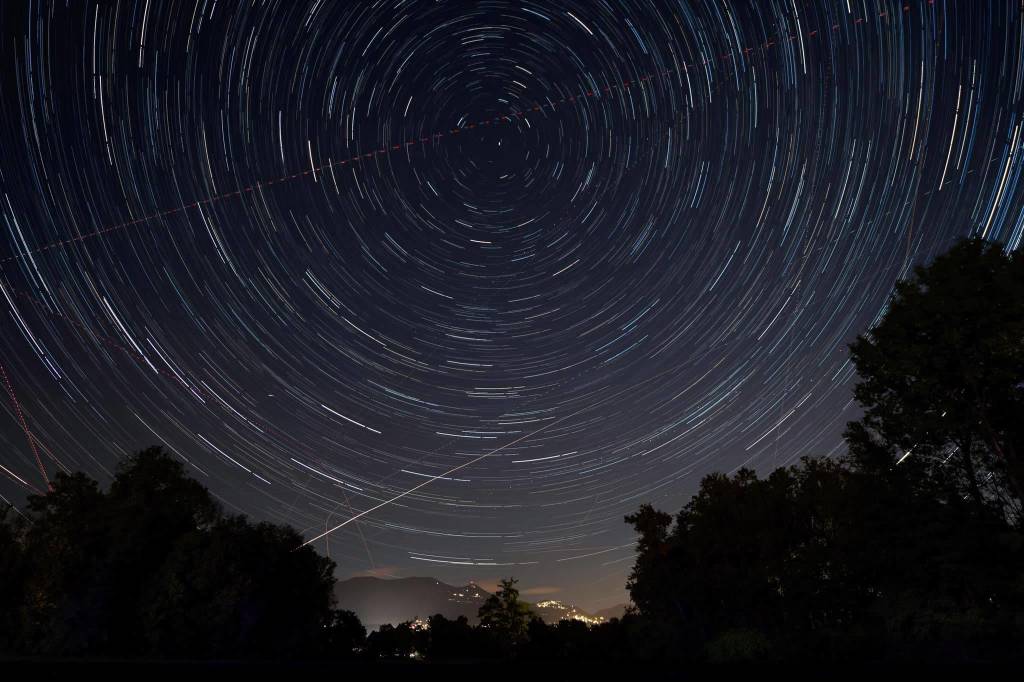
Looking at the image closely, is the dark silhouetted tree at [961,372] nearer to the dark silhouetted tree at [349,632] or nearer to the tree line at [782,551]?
the tree line at [782,551]

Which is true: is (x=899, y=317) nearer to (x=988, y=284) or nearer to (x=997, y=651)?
(x=988, y=284)

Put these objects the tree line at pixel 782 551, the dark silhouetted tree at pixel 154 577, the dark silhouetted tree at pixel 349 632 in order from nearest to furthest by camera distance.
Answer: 1. the tree line at pixel 782 551
2. the dark silhouetted tree at pixel 154 577
3. the dark silhouetted tree at pixel 349 632

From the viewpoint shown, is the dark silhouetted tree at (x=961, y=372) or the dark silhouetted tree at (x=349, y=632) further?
the dark silhouetted tree at (x=349, y=632)

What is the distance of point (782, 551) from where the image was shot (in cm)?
2389

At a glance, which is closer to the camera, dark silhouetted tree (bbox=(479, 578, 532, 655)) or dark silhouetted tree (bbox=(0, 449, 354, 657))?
dark silhouetted tree (bbox=(0, 449, 354, 657))

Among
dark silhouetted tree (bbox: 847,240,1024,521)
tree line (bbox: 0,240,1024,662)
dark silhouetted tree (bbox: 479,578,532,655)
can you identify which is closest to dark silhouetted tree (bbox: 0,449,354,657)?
tree line (bbox: 0,240,1024,662)

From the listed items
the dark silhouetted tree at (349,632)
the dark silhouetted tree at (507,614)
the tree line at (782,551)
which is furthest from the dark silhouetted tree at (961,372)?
the dark silhouetted tree at (507,614)

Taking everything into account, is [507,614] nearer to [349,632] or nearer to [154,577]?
[349,632]

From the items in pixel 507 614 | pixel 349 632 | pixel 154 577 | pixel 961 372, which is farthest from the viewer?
pixel 507 614

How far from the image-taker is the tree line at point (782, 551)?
579 inches

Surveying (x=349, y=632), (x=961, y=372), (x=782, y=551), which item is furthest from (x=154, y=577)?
(x=961, y=372)

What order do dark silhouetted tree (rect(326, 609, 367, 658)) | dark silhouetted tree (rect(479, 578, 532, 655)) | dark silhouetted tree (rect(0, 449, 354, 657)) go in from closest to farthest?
dark silhouetted tree (rect(0, 449, 354, 657)) → dark silhouetted tree (rect(326, 609, 367, 658)) → dark silhouetted tree (rect(479, 578, 532, 655))

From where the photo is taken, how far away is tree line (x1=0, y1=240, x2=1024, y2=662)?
1472 centimetres

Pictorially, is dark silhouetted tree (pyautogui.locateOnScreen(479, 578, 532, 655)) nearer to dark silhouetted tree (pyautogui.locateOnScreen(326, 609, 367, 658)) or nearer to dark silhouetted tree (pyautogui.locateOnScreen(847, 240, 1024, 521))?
dark silhouetted tree (pyautogui.locateOnScreen(326, 609, 367, 658))
